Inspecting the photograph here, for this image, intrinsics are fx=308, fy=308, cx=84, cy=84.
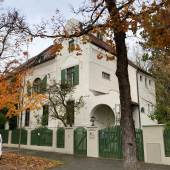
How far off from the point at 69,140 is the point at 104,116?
6655mm

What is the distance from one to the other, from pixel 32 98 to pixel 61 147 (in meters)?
4.32

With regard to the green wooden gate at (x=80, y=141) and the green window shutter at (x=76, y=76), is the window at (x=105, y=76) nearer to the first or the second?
the green window shutter at (x=76, y=76)

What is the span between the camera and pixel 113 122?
88.0 ft

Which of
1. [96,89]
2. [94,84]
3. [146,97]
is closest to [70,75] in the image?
[94,84]

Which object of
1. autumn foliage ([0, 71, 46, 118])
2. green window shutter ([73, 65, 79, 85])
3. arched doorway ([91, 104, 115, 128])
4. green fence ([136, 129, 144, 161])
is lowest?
green fence ([136, 129, 144, 161])

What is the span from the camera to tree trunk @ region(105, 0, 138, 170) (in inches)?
318

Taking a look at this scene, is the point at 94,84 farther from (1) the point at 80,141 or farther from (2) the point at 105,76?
(1) the point at 80,141

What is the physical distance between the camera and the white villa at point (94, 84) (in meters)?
26.3

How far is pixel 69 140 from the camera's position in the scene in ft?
71.8

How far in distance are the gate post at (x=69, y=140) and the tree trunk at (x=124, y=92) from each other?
45.0 ft

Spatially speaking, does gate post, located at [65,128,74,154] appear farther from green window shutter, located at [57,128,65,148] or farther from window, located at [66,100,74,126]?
window, located at [66,100,74,126]

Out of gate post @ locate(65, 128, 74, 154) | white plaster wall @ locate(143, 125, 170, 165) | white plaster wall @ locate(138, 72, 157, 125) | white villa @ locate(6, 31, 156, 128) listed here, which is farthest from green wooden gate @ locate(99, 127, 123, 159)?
white plaster wall @ locate(138, 72, 157, 125)

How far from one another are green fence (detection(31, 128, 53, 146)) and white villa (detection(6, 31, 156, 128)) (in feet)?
8.30

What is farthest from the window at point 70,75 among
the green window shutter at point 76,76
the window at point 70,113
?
the window at point 70,113
